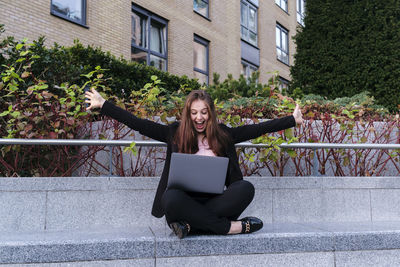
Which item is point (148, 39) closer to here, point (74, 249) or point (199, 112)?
point (199, 112)

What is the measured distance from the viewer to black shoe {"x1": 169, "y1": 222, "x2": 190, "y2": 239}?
2969 millimetres

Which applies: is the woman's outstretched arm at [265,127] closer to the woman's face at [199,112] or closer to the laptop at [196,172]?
the woman's face at [199,112]

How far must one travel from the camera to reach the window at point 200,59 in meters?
14.2

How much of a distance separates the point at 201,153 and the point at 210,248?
843 millimetres

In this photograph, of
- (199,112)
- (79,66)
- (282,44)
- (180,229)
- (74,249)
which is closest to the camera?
(74,249)

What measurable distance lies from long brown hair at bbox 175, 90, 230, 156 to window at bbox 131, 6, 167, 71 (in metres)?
8.47

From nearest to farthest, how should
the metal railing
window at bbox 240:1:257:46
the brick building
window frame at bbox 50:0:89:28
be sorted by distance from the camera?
the metal railing < the brick building < window frame at bbox 50:0:89:28 < window at bbox 240:1:257:46

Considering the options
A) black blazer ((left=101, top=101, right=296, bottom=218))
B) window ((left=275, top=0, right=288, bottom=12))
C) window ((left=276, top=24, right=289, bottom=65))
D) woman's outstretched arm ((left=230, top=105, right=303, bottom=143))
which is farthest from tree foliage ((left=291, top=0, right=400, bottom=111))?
window ((left=275, top=0, right=288, bottom=12))

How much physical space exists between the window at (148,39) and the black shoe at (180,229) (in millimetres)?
9093

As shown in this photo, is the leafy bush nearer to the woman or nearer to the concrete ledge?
the concrete ledge

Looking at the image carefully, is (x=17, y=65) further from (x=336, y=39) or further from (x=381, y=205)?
(x=336, y=39)

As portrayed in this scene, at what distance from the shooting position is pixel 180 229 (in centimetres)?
297

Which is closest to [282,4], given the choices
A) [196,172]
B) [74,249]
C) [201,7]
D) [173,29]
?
[201,7]

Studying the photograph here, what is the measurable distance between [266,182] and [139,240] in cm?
172
